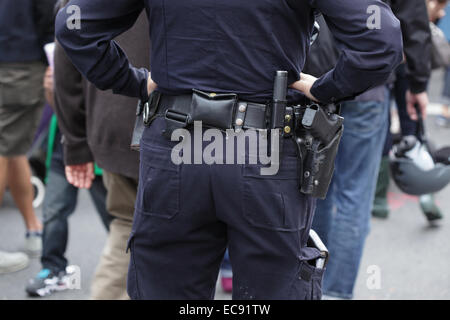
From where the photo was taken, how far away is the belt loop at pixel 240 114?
1.99 m

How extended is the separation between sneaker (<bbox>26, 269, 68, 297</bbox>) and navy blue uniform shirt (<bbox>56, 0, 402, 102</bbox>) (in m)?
1.93

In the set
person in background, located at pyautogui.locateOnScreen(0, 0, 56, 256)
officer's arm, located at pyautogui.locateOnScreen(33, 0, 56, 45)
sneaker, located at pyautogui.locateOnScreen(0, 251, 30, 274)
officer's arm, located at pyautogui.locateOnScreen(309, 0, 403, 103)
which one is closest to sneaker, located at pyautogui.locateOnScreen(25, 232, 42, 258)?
sneaker, located at pyautogui.locateOnScreen(0, 251, 30, 274)

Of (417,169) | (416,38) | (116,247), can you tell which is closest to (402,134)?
(417,169)

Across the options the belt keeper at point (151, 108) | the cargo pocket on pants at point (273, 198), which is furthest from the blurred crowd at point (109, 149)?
the cargo pocket on pants at point (273, 198)

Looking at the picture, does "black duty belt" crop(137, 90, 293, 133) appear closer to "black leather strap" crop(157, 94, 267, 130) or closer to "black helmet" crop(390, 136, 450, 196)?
"black leather strap" crop(157, 94, 267, 130)

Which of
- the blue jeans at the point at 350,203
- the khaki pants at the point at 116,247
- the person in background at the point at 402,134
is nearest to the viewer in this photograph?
the khaki pants at the point at 116,247

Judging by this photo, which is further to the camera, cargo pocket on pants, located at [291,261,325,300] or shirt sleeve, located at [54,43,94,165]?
shirt sleeve, located at [54,43,94,165]

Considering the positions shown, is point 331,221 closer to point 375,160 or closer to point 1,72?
point 375,160

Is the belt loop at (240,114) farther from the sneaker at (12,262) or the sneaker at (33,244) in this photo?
the sneaker at (33,244)

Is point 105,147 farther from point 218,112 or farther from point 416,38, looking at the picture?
point 416,38

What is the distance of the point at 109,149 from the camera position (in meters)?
2.83

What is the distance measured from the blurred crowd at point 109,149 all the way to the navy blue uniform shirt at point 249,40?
A: 1.93ft

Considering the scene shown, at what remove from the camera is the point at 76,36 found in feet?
6.95

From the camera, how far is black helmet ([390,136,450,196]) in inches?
141
